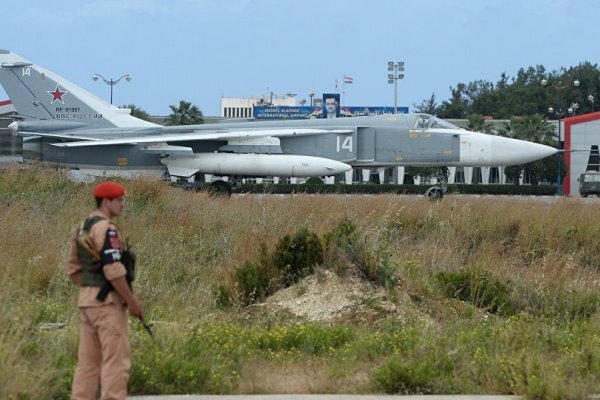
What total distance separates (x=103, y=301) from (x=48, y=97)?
25131 mm

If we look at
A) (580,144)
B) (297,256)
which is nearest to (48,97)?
(297,256)

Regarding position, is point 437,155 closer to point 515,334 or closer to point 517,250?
point 517,250

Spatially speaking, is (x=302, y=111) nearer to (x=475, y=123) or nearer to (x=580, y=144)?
(x=475, y=123)

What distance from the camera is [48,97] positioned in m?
29.5

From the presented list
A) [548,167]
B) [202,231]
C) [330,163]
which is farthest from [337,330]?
[548,167]

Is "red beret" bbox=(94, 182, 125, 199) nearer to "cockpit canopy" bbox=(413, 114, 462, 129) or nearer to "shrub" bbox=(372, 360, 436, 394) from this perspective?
"shrub" bbox=(372, 360, 436, 394)

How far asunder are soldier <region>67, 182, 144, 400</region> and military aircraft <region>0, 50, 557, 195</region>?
19838mm

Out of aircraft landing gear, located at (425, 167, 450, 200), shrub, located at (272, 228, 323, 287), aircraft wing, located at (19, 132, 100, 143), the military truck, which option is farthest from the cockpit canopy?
the military truck

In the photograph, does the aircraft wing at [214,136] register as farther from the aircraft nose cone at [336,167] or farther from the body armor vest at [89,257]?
the body armor vest at [89,257]

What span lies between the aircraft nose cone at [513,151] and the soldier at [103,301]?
2166 cm

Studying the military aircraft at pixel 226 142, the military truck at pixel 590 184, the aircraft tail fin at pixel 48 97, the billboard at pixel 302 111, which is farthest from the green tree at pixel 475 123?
the aircraft tail fin at pixel 48 97

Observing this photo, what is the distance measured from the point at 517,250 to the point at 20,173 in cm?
1183

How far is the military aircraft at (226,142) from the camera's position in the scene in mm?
26391

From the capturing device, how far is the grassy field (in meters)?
6.86
